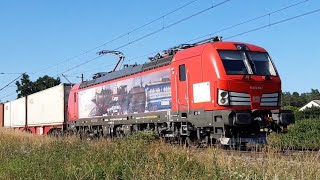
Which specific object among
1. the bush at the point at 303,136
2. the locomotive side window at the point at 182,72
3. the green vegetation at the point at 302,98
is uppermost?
the green vegetation at the point at 302,98

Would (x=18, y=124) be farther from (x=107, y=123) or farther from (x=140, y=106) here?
(x=140, y=106)

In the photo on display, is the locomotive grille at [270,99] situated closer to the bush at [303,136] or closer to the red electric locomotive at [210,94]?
the red electric locomotive at [210,94]

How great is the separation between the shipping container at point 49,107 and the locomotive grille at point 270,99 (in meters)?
18.6

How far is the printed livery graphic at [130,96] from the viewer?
16.5 m

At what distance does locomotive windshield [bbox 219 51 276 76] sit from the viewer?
14.1m

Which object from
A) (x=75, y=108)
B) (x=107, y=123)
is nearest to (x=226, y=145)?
(x=107, y=123)

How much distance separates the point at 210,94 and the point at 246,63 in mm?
1686

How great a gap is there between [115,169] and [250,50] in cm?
837

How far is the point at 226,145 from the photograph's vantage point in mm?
13852

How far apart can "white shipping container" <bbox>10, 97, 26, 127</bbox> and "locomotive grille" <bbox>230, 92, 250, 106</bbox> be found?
31.3 m

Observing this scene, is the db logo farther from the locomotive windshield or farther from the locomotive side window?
the locomotive side window

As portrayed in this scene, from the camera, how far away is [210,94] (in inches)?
546

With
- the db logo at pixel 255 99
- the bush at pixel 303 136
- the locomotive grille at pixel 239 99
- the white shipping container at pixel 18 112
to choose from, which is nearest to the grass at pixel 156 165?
the locomotive grille at pixel 239 99

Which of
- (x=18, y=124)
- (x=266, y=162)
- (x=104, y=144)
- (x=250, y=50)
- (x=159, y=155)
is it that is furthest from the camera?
(x=18, y=124)
